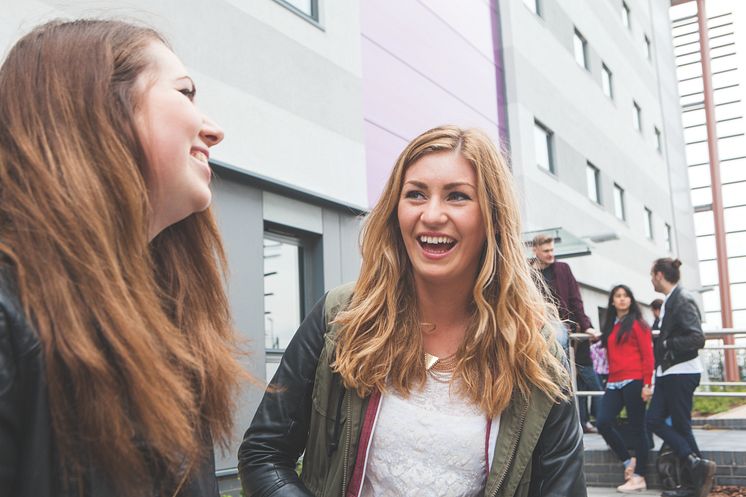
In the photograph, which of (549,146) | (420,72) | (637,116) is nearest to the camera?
(420,72)

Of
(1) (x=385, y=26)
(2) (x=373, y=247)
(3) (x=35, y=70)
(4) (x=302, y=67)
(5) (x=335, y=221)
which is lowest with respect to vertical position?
(2) (x=373, y=247)

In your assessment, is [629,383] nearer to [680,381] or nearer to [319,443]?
[680,381]

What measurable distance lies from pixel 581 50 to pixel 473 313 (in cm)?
1994

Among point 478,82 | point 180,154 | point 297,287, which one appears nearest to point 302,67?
point 297,287

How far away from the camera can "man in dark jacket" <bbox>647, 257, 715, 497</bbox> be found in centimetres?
659

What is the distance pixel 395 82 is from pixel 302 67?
2.87m

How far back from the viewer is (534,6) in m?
18.1

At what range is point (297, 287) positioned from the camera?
9.06 metres

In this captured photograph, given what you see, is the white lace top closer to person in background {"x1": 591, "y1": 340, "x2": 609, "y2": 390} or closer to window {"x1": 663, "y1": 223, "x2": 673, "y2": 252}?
person in background {"x1": 591, "y1": 340, "x2": 609, "y2": 390}

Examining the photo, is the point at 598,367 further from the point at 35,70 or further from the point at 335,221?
the point at 35,70

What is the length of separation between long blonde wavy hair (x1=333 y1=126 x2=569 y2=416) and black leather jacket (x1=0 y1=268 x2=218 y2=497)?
3.85ft

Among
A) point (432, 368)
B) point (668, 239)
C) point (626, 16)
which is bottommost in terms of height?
point (432, 368)

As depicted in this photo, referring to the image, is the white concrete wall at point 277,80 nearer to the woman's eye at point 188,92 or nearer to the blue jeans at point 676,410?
the blue jeans at point 676,410

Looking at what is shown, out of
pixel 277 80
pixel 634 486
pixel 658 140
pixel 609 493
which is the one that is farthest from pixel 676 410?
pixel 658 140
